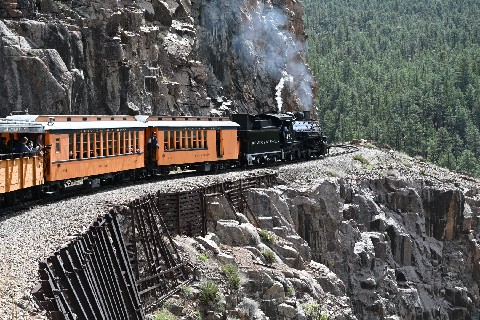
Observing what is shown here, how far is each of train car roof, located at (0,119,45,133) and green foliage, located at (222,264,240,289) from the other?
6715 millimetres

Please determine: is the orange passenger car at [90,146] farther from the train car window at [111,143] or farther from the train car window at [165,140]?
the train car window at [165,140]

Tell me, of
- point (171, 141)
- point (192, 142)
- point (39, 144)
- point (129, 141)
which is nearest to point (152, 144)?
point (171, 141)

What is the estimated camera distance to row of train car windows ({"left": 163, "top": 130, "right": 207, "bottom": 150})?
102ft

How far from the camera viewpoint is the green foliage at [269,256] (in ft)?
78.1

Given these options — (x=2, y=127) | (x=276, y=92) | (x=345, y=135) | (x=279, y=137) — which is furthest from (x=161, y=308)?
(x=345, y=135)

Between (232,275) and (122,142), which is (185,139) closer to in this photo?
(122,142)

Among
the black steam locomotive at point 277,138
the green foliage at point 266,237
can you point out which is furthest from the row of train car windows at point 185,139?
the green foliage at point 266,237

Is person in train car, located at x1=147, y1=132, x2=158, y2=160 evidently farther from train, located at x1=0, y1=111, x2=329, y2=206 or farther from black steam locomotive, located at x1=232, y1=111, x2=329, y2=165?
black steam locomotive, located at x1=232, y1=111, x2=329, y2=165

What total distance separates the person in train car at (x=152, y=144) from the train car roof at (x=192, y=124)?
0.47 meters

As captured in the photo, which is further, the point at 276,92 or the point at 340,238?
the point at 276,92

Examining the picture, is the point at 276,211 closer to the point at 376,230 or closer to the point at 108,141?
the point at 108,141

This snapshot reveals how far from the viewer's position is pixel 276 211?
28641 millimetres

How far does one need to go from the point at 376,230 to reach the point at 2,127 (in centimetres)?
2095

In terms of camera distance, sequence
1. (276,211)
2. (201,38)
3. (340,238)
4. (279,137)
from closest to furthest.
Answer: (276,211), (340,238), (279,137), (201,38)
